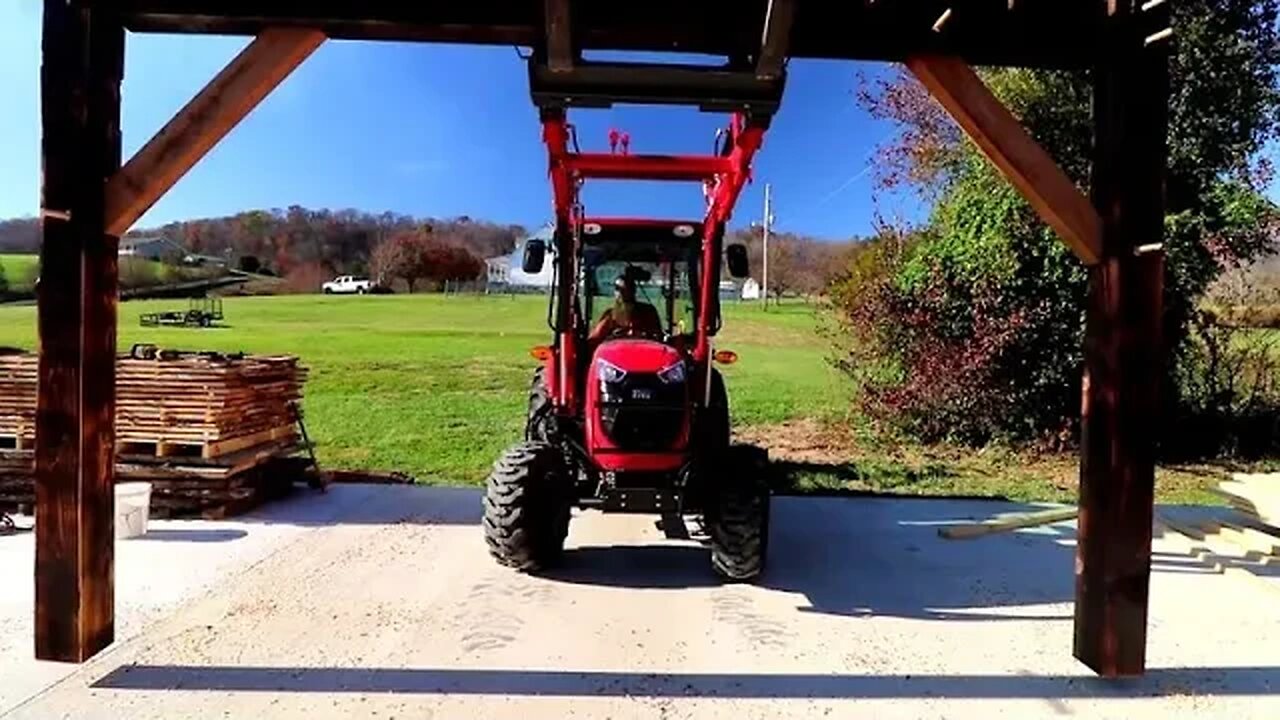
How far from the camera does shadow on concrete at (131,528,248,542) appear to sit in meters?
5.75

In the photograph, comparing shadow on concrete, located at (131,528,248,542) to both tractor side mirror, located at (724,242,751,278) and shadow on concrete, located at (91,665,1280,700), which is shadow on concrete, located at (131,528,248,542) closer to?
shadow on concrete, located at (91,665,1280,700)

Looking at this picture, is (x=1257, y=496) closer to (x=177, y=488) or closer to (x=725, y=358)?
(x=725, y=358)

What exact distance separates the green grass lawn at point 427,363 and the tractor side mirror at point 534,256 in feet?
11.2

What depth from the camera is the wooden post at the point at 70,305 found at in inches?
145

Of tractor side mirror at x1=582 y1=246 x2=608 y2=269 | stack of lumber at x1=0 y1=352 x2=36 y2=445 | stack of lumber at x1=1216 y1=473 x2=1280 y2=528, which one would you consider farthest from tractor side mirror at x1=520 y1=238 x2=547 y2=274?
stack of lumber at x1=1216 y1=473 x2=1280 y2=528

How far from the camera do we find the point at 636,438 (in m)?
5.24

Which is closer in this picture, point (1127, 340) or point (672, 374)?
point (1127, 340)

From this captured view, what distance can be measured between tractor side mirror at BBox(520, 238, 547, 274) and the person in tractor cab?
64 cm

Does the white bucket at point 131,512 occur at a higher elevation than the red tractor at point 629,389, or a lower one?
lower

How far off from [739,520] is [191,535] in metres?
3.42

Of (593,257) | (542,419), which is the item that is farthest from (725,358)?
(542,419)

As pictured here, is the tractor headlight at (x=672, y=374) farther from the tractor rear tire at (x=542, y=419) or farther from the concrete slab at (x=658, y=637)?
the concrete slab at (x=658, y=637)

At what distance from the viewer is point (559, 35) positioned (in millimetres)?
3439

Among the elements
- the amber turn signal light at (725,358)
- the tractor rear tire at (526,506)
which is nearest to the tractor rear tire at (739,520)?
the tractor rear tire at (526,506)
